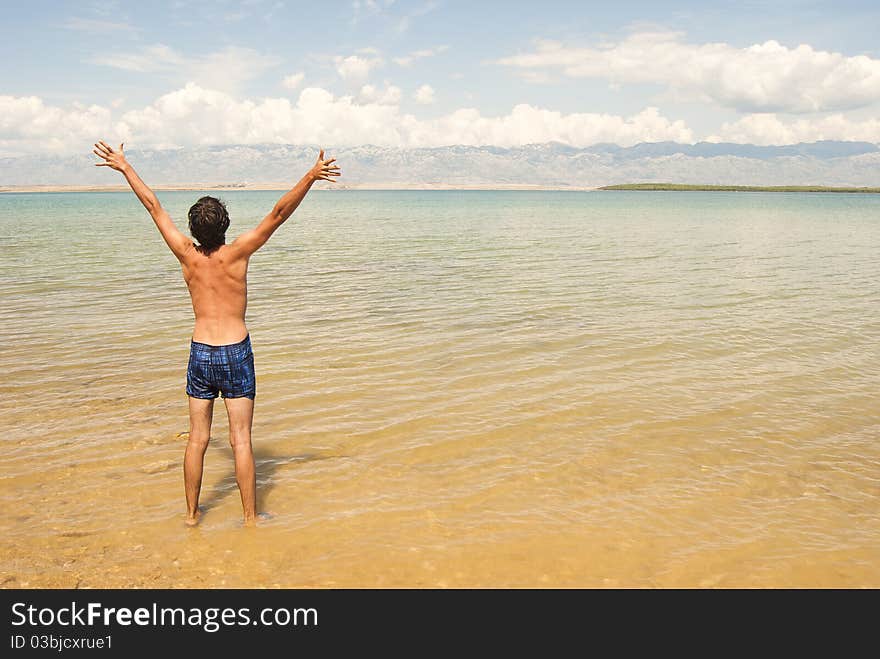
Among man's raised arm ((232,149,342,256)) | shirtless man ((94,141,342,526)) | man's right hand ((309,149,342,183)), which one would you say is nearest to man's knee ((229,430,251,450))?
shirtless man ((94,141,342,526))

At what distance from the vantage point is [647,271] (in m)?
22.8

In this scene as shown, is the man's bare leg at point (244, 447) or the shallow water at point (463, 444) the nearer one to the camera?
the shallow water at point (463, 444)

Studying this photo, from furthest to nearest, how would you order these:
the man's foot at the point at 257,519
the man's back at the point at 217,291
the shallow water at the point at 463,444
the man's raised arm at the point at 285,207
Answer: the man's foot at the point at 257,519 → the man's back at the point at 217,291 → the shallow water at the point at 463,444 → the man's raised arm at the point at 285,207

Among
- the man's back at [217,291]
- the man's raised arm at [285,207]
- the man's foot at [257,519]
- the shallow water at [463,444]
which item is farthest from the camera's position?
the man's foot at [257,519]

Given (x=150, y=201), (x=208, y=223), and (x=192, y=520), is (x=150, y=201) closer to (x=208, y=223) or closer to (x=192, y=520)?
(x=208, y=223)

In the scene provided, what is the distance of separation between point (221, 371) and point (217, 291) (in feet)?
2.15

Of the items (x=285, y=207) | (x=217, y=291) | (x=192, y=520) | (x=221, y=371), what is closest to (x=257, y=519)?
(x=192, y=520)

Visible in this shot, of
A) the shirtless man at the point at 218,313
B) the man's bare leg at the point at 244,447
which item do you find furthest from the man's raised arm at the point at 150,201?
the man's bare leg at the point at 244,447

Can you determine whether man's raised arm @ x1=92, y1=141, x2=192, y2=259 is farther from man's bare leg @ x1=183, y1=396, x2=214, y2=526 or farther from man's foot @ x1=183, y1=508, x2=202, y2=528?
man's foot @ x1=183, y1=508, x2=202, y2=528

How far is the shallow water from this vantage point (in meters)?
5.25

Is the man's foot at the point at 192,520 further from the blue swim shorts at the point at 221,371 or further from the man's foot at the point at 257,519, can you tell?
the blue swim shorts at the point at 221,371

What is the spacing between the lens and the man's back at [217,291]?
539cm
